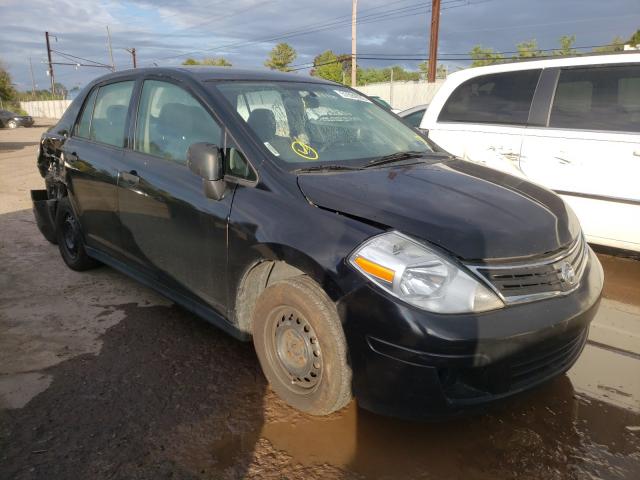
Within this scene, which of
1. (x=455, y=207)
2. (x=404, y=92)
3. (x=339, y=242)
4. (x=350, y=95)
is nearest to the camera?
(x=339, y=242)

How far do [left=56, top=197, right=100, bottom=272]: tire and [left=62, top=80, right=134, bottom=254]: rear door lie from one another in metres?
0.20

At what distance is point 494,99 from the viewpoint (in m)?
4.98

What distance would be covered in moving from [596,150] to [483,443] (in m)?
2.96

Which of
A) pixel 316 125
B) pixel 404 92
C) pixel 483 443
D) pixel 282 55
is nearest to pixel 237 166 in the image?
pixel 316 125

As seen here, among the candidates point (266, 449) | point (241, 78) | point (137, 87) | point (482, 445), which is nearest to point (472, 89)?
point (241, 78)

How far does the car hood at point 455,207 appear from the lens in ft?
7.18

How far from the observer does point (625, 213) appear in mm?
4168

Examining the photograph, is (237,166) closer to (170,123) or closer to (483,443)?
(170,123)

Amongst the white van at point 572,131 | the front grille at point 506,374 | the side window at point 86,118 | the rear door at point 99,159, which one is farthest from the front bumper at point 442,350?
the side window at point 86,118

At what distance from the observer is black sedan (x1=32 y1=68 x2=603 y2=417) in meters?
2.09

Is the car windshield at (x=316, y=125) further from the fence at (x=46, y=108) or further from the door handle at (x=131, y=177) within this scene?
the fence at (x=46, y=108)

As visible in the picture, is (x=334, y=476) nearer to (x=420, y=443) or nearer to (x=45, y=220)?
(x=420, y=443)

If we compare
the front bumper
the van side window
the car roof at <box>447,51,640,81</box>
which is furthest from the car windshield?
the car roof at <box>447,51,640,81</box>

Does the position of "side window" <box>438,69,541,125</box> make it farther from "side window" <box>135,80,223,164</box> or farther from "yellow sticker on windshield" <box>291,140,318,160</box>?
"side window" <box>135,80,223,164</box>
